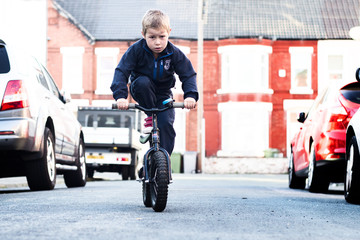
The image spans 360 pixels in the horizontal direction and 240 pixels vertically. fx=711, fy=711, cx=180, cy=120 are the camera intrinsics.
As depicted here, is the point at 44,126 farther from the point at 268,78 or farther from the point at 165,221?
the point at 268,78

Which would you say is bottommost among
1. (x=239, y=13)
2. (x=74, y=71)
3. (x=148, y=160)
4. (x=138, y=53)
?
(x=148, y=160)

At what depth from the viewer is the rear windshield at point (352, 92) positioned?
973 centimetres

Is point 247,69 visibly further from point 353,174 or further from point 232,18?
point 353,174

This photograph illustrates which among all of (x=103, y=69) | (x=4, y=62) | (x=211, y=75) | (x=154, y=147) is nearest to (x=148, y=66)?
(x=154, y=147)

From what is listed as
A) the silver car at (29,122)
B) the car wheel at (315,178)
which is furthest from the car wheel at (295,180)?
the silver car at (29,122)

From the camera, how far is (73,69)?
3722 cm

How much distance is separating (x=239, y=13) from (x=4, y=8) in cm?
1989

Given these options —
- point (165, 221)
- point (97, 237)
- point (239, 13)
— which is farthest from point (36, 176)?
point (239, 13)

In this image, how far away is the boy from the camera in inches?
253

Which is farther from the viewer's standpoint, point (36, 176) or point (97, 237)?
point (36, 176)

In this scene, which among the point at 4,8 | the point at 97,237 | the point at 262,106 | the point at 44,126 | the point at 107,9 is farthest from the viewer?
the point at 107,9

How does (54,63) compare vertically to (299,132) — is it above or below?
above

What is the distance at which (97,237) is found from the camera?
441cm

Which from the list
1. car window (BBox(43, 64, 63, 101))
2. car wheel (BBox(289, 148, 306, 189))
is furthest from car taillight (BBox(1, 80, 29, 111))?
car wheel (BBox(289, 148, 306, 189))
